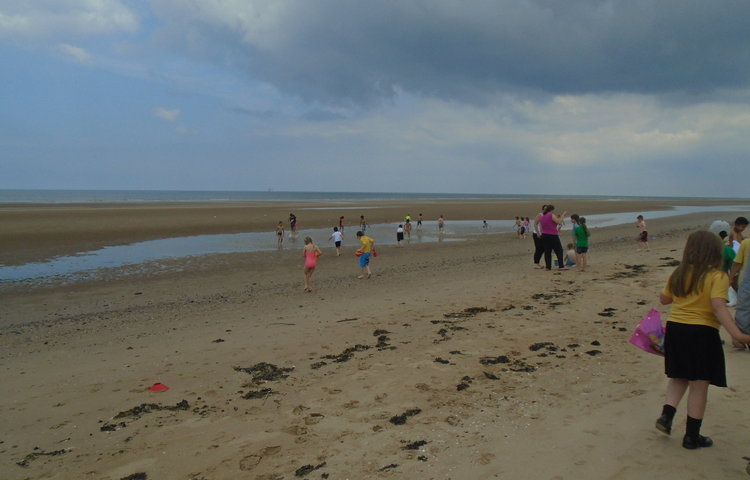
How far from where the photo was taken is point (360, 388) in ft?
17.7

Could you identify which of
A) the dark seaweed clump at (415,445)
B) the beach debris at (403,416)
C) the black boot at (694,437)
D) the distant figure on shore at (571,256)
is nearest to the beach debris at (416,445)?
the dark seaweed clump at (415,445)

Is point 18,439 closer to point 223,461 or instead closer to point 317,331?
point 223,461

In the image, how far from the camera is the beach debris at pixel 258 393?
5.35 metres

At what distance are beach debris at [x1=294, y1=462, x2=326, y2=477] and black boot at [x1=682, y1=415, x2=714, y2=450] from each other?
3.01 m

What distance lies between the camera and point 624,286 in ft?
34.0

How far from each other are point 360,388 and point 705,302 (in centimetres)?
356

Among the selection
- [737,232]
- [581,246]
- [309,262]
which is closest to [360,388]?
[309,262]

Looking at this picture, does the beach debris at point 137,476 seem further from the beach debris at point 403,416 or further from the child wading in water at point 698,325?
the child wading in water at point 698,325

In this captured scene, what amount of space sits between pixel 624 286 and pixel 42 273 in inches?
742

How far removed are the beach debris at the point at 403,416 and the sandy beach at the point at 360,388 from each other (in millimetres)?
21

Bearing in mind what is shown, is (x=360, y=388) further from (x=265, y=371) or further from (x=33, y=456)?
(x=33, y=456)

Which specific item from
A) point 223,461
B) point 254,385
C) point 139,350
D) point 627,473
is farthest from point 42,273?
point 627,473

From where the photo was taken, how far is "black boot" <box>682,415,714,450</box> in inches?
145

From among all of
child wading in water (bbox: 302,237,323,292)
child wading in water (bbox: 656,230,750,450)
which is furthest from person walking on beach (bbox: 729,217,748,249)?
child wading in water (bbox: 302,237,323,292)
